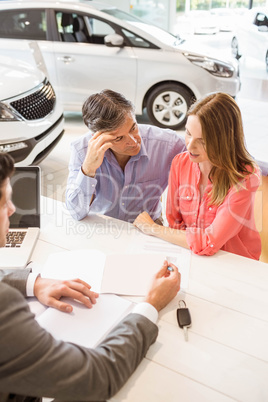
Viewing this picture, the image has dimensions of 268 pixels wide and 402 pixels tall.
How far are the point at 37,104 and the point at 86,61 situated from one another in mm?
1561

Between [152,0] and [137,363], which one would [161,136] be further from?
[152,0]

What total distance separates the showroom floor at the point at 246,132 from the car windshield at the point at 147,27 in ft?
3.15

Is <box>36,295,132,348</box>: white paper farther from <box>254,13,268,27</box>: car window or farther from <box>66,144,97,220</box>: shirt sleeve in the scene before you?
<box>254,13,268,27</box>: car window

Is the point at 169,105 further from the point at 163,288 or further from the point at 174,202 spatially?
the point at 163,288

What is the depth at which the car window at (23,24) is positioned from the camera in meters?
5.21

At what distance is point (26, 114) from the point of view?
3729mm

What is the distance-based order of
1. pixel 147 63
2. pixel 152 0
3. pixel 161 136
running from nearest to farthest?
pixel 161 136, pixel 147 63, pixel 152 0

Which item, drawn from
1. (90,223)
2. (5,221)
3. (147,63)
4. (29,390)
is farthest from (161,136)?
(147,63)

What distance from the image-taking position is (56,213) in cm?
205

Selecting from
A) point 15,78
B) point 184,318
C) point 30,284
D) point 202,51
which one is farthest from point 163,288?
point 202,51

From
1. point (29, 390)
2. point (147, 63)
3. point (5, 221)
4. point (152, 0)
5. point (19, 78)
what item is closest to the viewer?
point (29, 390)

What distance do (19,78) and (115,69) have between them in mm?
1577

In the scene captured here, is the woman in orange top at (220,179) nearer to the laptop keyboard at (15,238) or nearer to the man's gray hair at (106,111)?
the man's gray hair at (106,111)

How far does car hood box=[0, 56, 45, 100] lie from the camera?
3676mm
